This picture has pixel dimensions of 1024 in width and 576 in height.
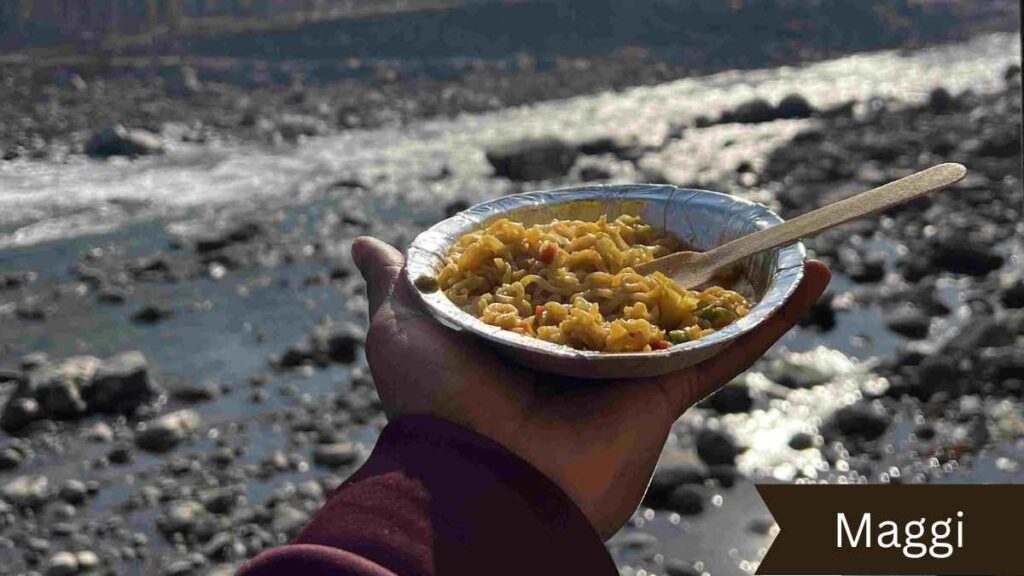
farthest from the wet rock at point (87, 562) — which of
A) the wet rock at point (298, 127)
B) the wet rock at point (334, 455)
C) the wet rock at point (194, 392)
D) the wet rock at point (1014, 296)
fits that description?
the wet rock at point (298, 127)

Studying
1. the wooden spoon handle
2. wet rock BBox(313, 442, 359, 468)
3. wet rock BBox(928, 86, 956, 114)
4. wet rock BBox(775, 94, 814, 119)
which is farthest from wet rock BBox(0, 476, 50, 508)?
wet rock BBox(928, 86, 956, 114)

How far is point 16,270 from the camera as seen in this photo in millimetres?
13133

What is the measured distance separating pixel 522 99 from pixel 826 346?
1698 cm

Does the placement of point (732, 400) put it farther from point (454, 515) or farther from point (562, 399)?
point (454, 515)

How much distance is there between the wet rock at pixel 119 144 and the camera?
1972cm

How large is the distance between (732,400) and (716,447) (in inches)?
32.1

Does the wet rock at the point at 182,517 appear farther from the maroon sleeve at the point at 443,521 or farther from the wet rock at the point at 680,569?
the maroon sleeve at the point at 443,521

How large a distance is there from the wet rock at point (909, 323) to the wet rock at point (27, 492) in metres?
7.84

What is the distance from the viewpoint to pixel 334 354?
10.1 meters

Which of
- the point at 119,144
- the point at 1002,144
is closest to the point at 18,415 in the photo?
the point at 119,144

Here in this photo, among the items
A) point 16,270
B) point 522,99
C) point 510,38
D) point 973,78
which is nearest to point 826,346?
point 16,270

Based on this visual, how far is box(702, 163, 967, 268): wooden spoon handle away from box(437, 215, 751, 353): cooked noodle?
23cm

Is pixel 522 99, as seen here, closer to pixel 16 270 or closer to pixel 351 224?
pixel 351 224

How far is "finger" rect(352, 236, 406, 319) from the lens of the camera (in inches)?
155
